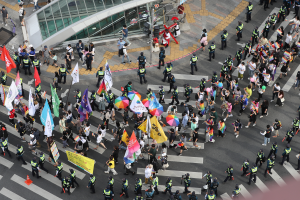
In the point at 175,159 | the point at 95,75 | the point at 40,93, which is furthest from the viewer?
the point at 95,75

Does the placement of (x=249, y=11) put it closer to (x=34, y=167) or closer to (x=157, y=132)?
(x=157, y=132)

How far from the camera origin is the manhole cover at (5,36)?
28.8 meters

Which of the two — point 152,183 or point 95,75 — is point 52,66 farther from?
point 152,183

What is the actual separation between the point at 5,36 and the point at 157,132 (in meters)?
17.4

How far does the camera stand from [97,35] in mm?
29016

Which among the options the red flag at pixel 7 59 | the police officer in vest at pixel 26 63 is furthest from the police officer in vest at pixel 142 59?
the red flag at pixel 7 59

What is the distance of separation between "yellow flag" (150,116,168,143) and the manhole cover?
16.3 m

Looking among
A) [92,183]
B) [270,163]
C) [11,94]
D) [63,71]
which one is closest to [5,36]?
[63,71]

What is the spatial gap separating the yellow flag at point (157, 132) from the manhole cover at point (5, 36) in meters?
16.3

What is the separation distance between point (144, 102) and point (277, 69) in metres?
11.9

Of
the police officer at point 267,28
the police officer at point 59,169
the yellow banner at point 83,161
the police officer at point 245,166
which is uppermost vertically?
the police officer at point 267,28

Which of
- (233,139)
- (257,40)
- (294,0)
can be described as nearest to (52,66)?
(233,139)

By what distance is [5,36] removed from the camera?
95.7ft

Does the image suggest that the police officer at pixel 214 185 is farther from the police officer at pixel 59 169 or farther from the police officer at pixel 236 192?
the police officer at pixel 59 169
